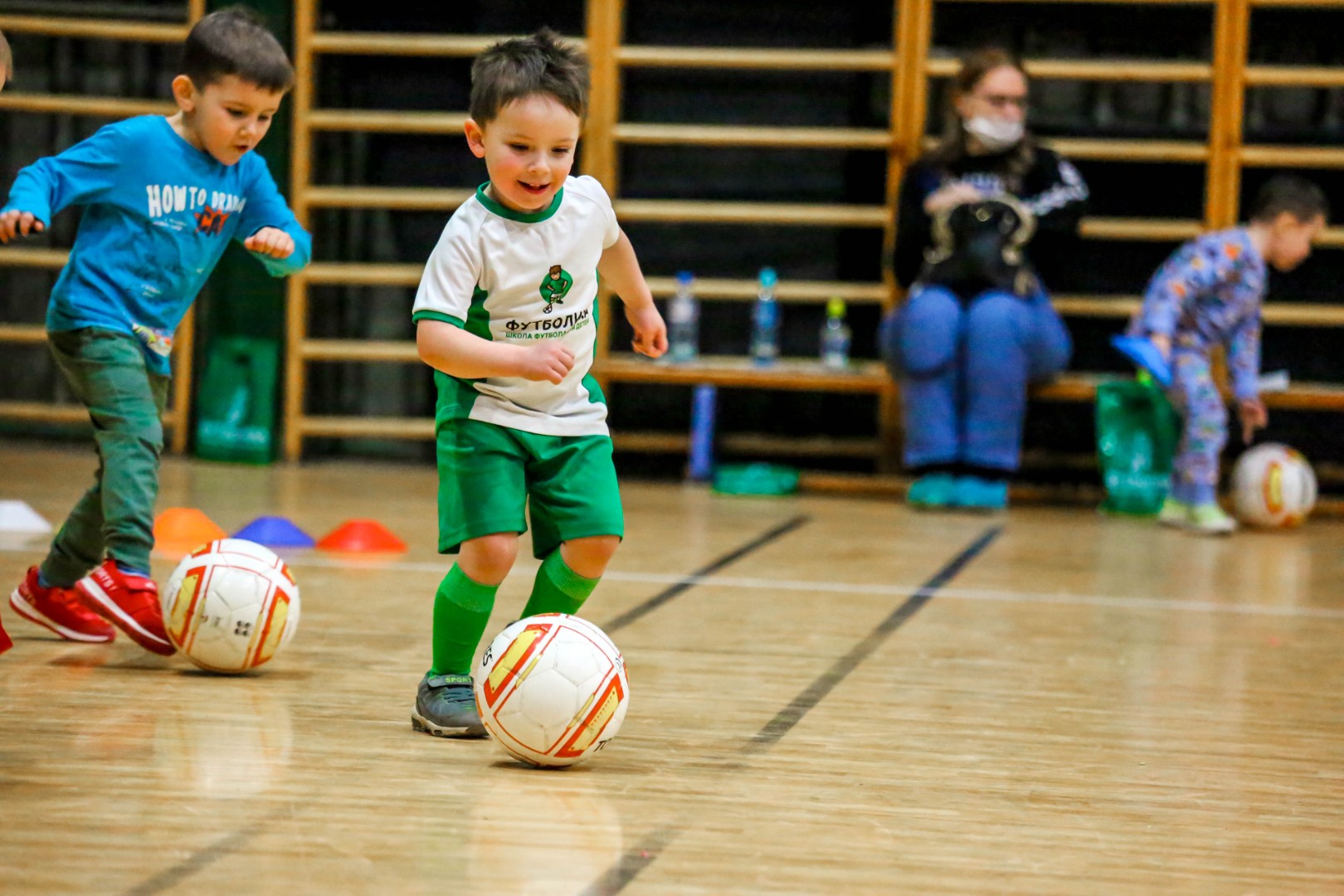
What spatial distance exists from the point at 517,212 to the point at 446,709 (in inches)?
29.2

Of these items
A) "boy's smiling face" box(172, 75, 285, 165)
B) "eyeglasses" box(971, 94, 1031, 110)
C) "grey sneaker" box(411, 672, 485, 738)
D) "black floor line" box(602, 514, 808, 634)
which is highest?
"eyeglasses" box(971, 94, 1031, 110)

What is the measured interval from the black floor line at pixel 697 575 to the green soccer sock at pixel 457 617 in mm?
815

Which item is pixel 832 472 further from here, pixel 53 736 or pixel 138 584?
pixel 53 736

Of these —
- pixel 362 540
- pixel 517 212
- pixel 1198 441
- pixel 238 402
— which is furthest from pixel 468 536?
pixel 238 402

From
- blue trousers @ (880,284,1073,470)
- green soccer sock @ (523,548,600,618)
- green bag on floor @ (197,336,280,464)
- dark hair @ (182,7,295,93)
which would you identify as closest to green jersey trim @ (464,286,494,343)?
green soccer sock @ (523,548,600,618)

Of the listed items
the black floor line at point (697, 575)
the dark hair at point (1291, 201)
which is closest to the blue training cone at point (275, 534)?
the black floor line at point (697, 575)

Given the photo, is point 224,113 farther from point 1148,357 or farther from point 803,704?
point 1148,357

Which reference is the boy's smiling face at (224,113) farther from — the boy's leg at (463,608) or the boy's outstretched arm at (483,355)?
the boy's leg at (463,608)

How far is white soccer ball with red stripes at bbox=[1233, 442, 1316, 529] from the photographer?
5.60 m

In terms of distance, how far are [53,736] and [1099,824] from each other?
142 centimetres

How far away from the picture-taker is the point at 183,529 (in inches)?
171

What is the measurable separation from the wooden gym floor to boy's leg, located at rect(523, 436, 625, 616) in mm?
234

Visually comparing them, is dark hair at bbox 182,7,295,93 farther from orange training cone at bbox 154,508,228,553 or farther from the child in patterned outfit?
the child in patterned outfit

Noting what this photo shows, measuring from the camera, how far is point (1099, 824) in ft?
6.81
